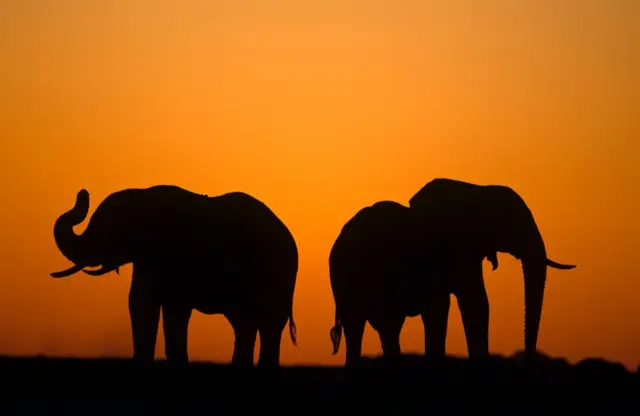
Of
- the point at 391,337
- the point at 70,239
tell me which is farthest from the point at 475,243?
the point at 70,239

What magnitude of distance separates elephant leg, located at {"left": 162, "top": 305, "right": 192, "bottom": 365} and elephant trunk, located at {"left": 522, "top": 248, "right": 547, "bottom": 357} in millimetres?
8932

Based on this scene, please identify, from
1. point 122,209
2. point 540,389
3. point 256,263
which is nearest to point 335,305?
point 256,263

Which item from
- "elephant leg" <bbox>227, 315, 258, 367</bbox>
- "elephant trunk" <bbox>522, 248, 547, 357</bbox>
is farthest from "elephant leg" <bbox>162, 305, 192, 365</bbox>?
"elephant trunk" <bbox>522, 248, 547, 357</bbox>

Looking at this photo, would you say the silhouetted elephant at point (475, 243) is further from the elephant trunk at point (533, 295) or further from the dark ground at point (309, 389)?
the dark ground at point (309, 389)

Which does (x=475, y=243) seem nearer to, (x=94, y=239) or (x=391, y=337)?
(x=391, y=337)

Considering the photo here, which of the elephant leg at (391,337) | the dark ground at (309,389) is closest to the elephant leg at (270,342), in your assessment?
the dark ground at (309,389)

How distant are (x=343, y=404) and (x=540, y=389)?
450cm

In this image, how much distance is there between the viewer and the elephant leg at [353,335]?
3850 cm

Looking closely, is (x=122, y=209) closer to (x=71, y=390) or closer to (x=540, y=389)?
(x=71, y=390)

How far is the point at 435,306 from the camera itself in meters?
38.5

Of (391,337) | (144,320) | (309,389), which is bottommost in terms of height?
(309,389)

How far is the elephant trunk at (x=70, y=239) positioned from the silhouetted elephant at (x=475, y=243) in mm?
8935

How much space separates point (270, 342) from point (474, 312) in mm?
5249

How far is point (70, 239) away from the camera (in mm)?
36062
